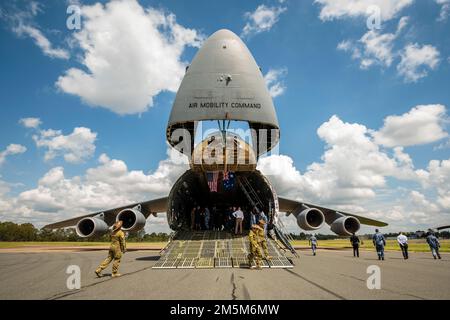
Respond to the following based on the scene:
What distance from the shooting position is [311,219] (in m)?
16.6

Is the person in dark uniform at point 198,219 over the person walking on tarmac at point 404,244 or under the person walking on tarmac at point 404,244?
over

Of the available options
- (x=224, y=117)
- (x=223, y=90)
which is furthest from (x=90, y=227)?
(x=223, y=90)

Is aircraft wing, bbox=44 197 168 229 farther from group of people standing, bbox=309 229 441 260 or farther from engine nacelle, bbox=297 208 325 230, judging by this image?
group of people standing, bbox=309 229 441 260

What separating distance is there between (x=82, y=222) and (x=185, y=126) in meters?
9.51

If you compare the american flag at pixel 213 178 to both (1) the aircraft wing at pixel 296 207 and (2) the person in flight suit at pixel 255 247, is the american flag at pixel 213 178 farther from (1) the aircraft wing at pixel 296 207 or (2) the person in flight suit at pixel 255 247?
(1) the aircraft wing at pixel 296 207

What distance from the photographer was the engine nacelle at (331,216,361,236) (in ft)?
59.0

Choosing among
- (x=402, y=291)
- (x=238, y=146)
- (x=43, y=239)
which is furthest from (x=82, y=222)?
(x=43, y=239)

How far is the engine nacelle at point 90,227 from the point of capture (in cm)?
1765

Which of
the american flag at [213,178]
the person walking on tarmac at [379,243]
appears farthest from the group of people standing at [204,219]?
the person walking on tarmac at [379,243]

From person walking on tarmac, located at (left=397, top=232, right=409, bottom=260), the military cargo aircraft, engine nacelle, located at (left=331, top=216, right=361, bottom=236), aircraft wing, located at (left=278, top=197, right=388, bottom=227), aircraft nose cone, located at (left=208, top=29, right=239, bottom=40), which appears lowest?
person walking on tarmac, located at (left=397, top=232, right=409, bottom=260)

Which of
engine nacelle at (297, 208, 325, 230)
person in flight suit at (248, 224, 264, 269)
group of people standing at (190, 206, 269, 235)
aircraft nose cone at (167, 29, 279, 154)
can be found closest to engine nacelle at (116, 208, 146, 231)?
group of people standing at (190, 206, 269, 235)

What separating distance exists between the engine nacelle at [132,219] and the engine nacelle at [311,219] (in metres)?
8.40

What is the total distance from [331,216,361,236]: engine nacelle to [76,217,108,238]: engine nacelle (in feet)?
45.0

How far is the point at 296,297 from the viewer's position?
495 cm
